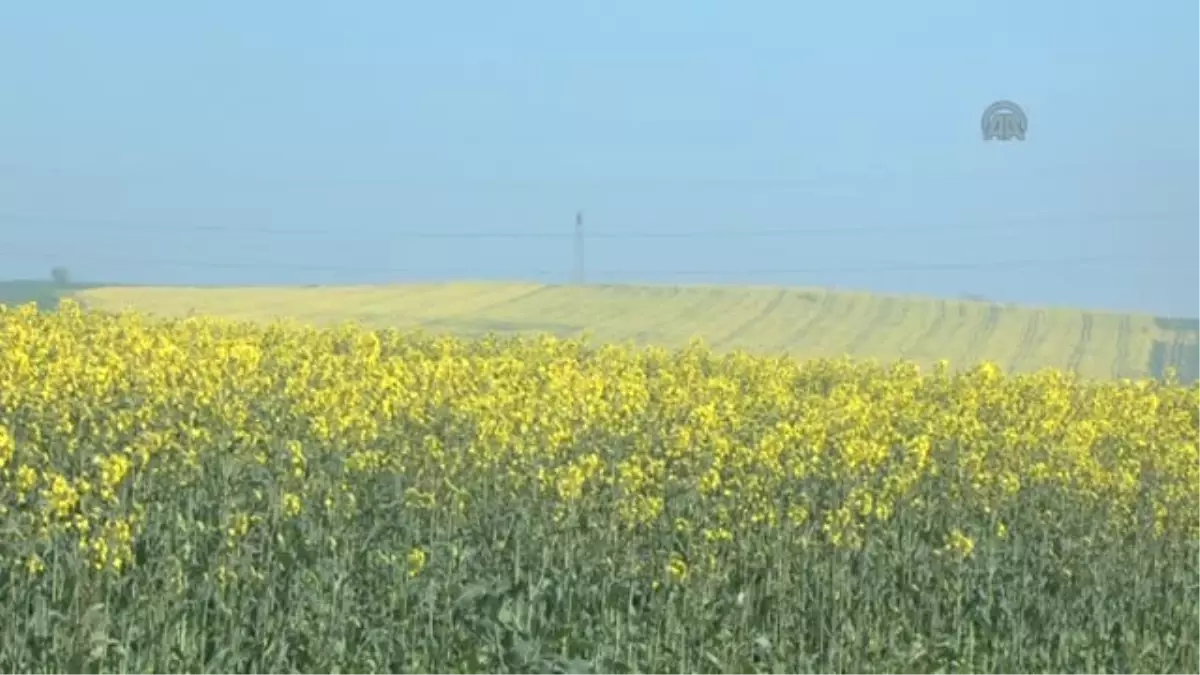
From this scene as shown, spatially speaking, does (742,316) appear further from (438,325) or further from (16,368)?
(16,368)

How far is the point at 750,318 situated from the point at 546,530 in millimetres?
35578

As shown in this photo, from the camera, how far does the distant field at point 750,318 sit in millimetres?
41625

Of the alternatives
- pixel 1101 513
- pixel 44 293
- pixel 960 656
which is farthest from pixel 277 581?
pixel 44 293

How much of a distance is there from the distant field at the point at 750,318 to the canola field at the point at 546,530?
2305 centimetres

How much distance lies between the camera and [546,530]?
1190cm

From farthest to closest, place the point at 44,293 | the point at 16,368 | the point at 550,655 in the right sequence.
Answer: the point at 44,293 < the point at 16,368 < the point at 550,655

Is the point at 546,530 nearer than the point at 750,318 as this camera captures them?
Yes

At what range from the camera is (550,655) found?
31.9 ft

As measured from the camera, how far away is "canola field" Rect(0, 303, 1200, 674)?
31.7 feet

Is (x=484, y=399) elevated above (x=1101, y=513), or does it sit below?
above

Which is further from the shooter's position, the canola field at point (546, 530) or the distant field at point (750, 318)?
the distant field at point (750, 318)

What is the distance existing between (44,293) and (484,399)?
105ft

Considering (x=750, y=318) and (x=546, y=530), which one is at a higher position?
(x=750, y=318)

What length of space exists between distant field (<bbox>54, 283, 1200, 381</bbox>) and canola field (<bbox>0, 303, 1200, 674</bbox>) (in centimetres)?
2305
